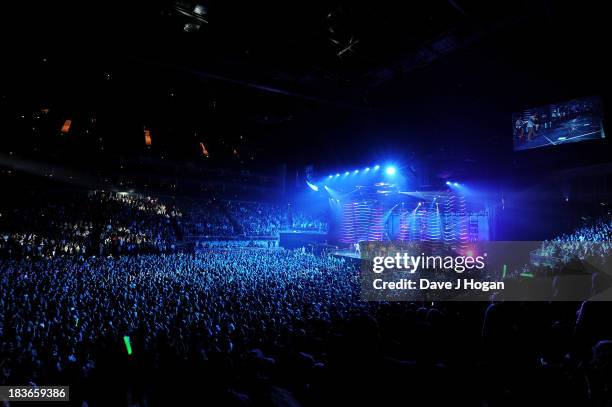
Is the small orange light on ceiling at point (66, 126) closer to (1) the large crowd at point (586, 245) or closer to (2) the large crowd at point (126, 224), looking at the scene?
(2) the large crowd at point (126, 224)

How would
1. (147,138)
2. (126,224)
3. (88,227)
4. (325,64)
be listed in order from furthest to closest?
1. (147,138)
2. (126,224)
3. (88,227)
4. (325,64)

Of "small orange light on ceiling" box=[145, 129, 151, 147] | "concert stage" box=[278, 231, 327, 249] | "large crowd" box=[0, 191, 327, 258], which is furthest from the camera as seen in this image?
"small orange light on ceiling" box=[145, 129, 151, 147]

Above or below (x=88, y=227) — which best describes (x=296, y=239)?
below

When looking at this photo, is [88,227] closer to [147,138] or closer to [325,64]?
[147,138]

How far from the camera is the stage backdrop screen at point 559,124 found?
9.54 m

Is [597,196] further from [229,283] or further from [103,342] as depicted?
[103,342]

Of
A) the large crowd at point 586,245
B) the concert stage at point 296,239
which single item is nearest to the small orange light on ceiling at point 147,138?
the concert stage at point 296,239

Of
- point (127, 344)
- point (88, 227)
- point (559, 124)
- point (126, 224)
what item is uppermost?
point (559, 124)

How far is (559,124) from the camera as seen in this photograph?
10.3 metres

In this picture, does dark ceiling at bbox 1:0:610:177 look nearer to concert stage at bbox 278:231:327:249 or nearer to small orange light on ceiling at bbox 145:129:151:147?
concert stage at bbox 278:231:327:249

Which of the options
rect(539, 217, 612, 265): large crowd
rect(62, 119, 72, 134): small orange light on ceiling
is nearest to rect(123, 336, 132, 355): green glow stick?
rect(539, 217, 612, 265): large crowd

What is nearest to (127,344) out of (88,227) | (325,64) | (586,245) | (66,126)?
(325,64)

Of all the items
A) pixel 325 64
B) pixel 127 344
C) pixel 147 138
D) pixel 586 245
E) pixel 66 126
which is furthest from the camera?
pixel 147 138

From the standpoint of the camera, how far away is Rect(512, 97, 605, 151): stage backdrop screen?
954 centimetres
